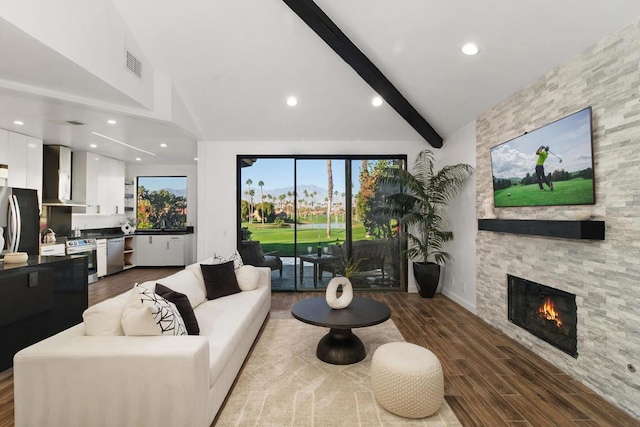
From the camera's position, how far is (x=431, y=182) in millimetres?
4879

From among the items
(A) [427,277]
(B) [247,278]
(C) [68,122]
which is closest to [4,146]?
(C) [68,122]

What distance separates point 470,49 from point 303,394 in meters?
3.36

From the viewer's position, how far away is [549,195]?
2.79 m

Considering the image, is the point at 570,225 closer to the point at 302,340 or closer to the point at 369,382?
the point at 369,382

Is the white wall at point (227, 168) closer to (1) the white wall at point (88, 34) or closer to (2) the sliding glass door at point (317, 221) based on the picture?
(2) the sliding glass door at point (317, 221)

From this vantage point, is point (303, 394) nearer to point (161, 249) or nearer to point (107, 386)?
point (107, 386)

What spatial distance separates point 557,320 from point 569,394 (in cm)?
65

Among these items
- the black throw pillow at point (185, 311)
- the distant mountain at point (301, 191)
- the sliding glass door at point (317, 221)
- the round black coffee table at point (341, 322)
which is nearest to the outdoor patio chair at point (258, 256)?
the sliding glass door at point (317, 221)

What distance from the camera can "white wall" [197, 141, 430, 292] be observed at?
532 centimetres

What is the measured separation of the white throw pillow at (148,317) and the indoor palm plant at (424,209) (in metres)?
3.60

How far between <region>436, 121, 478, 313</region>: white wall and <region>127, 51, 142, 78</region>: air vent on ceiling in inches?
165

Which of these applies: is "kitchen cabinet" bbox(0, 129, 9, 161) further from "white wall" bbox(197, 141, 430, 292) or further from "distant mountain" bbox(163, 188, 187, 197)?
"distant mountain" bbox(163, 188, 187, 197)

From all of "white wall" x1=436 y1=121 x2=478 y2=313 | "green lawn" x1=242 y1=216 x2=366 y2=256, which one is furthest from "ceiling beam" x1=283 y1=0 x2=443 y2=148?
"green lawn" x1=242 y1=216 x2=366 y2=256

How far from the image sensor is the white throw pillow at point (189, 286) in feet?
9.59
